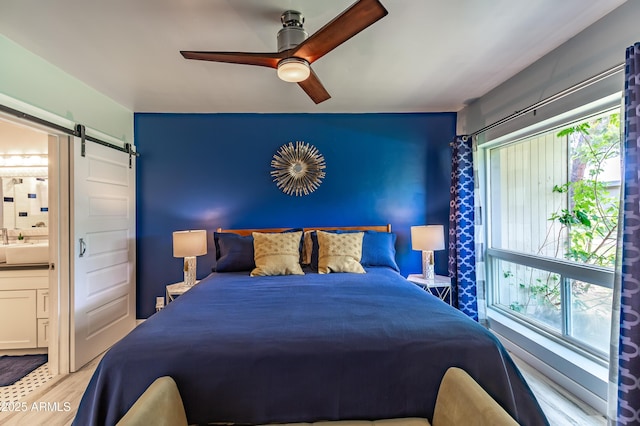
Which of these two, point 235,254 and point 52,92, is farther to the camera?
point 235,254

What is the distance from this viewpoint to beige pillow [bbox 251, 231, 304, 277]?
288 centimetres

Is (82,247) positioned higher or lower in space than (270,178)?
lower

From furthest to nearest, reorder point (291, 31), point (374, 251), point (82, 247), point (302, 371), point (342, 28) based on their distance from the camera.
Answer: point (374, 251), point (82, 247), point (291, 31), point (342, 28), point (302, 371)

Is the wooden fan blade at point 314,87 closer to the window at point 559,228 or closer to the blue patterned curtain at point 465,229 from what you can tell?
the blue patterned curtain at point 465,229

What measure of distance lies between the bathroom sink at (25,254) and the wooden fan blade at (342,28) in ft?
10.2

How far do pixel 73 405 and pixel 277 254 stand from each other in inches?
71.5

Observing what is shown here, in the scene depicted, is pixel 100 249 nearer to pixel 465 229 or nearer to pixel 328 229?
pixel 328 229

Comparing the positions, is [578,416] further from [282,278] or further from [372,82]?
[372,82]

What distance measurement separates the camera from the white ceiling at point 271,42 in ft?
5.92

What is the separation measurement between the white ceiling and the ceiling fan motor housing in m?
0.05

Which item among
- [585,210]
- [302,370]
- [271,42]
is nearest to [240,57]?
[271,42]

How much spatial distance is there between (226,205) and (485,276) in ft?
9.97

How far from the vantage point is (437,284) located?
10.3 ft

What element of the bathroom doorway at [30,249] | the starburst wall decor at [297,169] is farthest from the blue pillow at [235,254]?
the bathroom doorway at [30,249]
